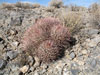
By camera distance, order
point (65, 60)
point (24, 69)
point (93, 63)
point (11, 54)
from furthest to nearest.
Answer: point (11, 54)
point (65, 60)
point (24, 69)
point (93, 63)

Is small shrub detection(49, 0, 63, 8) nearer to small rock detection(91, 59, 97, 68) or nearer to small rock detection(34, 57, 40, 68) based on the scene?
small rock detection(34, 57, 40, 68)

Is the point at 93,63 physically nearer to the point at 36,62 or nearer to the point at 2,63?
the point at 36,62

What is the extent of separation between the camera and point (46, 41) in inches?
159

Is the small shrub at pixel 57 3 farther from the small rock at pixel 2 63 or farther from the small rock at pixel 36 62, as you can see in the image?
the small rock at pixel 2 63

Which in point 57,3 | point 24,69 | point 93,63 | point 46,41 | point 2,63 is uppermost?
point 57,3

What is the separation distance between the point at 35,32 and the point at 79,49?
5.25ft

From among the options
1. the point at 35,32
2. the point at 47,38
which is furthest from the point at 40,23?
the point at 47,38

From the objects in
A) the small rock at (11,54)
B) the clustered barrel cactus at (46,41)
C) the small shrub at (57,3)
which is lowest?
the small rock at (11,54)

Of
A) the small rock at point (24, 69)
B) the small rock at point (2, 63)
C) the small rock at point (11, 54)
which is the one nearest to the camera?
the small rock at point (24, 69)

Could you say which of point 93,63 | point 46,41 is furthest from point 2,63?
point 93,63

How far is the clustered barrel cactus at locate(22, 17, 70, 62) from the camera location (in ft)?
12.7

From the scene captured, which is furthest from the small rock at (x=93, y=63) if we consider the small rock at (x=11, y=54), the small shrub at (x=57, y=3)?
the small shrub at (x=57, y=3)

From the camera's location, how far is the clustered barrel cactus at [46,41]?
12.7 feet

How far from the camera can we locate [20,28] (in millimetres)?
5754
